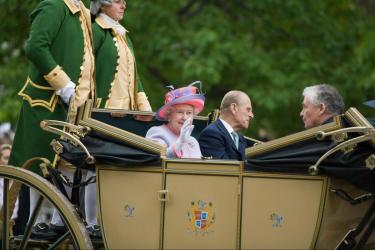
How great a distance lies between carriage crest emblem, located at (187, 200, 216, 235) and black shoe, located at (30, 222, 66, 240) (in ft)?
3.91

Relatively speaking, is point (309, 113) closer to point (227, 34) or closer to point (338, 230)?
point (338, 230)

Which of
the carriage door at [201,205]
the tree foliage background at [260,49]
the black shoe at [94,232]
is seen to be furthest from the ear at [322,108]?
the tree foliage background at [260,49]

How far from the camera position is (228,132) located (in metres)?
7.01

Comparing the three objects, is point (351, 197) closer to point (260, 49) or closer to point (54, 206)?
point (54, 206)

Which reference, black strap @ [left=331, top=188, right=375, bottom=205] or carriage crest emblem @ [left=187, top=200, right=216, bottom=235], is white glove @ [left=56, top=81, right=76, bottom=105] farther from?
black strap @ [left=331, top=188, right=375, bottom=205]

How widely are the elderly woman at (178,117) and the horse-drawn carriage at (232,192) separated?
1.98ft

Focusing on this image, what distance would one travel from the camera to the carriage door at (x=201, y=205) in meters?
5.86

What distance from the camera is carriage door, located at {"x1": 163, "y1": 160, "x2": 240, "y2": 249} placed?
586 cm

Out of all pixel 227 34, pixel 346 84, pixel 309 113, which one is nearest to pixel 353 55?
pixel 346 84

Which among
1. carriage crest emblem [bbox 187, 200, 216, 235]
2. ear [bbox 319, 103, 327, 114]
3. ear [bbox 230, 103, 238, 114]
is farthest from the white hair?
carriage crest emblem [bbox 187, 200, 216, 235]

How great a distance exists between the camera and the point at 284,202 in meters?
5.77

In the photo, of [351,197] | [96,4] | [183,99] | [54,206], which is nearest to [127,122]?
[183,99]

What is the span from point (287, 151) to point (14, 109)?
237 inches

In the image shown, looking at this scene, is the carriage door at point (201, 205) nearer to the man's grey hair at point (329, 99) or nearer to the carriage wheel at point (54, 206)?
the carriage wheel at point (54, 206)
